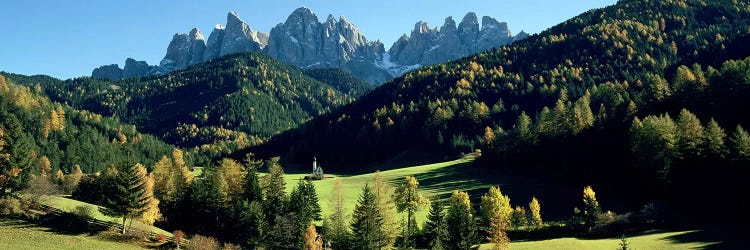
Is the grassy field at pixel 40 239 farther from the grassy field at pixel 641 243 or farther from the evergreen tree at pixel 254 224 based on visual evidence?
the grassy field at pixel 641 243

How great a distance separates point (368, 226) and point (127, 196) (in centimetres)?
3314

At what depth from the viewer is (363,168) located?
7303 inches

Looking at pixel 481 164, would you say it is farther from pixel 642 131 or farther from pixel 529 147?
pixel 642 131

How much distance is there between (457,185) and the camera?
10906cm

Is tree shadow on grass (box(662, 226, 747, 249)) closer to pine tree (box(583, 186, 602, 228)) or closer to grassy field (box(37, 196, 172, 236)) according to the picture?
pine tree (box(583, 186, 602, 228))

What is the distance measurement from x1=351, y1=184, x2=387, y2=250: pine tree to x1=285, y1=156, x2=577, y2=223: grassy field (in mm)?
20997

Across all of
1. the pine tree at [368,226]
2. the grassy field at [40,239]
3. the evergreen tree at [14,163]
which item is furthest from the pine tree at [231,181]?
the pine tree at [368,226]

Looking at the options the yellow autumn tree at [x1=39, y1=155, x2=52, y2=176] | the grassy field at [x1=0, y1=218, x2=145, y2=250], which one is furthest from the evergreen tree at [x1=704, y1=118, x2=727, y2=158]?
the yellow autumn tree at [x1=39, y1=155, x2=52, y2=176]

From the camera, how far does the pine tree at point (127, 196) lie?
71.6m

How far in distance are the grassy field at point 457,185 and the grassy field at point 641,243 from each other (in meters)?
17.1

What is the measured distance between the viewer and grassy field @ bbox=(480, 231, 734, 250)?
5772cm

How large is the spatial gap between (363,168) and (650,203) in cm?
12062

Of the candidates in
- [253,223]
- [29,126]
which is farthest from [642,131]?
[29,126]

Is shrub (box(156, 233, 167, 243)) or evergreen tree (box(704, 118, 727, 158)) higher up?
evergreen tree (box(704, 118, 727, 158))
